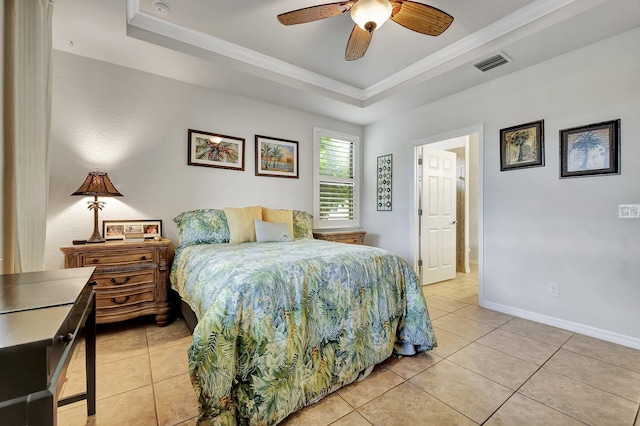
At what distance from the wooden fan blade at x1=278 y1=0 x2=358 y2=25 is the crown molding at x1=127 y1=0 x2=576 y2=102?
1051mm

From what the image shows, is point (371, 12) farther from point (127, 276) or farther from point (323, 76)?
point (127, 276)

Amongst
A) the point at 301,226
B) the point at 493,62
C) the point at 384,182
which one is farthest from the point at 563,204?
the point at 301,226

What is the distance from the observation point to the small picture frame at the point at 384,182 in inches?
171

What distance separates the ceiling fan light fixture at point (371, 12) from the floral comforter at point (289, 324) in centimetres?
155

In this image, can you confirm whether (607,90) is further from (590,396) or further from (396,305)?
(396,305)

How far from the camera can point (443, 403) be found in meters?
1.62

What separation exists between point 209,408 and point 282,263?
0.77m

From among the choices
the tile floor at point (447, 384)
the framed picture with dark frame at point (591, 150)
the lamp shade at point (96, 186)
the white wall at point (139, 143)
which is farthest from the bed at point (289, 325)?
the framed picture with dark frame at point (591, 150)

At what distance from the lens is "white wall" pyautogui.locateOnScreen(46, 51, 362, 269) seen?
2596mm

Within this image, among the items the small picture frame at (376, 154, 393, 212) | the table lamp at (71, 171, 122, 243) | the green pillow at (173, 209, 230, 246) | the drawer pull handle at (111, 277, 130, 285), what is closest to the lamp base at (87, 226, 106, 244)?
the table lamp at (71, 171, 122, 243)

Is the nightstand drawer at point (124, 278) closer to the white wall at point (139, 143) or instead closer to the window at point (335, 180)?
the white wall at point (139, 143)

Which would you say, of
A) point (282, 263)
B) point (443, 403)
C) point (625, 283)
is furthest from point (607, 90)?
point (282, 263)

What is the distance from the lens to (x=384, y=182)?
442cm

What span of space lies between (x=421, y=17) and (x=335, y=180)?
2711 mm
